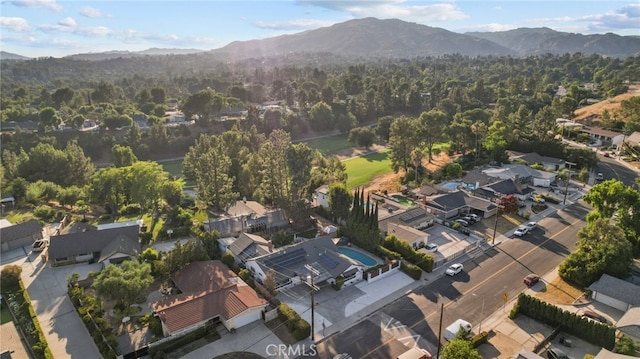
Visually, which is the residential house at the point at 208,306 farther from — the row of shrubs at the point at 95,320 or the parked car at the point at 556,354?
the parked car at the point at 556,354

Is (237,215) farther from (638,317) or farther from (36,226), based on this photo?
(638,317)

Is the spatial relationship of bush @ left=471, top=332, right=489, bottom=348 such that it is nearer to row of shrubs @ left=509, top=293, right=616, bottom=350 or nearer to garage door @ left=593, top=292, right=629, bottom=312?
row of shrubs @ left=509, top=293, right=616, bottom=350

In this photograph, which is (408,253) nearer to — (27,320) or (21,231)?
(27,320)

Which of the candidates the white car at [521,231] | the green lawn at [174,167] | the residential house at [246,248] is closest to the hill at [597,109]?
the white car at [521,231]

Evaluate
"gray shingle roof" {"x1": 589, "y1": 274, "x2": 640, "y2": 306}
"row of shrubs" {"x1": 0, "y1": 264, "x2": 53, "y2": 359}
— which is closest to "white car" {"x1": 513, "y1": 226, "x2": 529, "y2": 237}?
"gray shingle roof" {"x1": 589, "y1": 274, "x2": 640, "y2": 306}

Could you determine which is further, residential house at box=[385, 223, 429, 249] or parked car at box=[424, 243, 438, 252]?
parked car at box=[424, 243, 438, 252]

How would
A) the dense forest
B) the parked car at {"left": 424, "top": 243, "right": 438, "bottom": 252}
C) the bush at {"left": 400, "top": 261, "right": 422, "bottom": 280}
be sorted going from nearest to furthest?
the bush at {"left": 400, "top": 261, "right": 422, "bottom": 280}, the parked car at {"left": 424, "top": 243, "right": 438, "bottom": 252}, the dense forest
